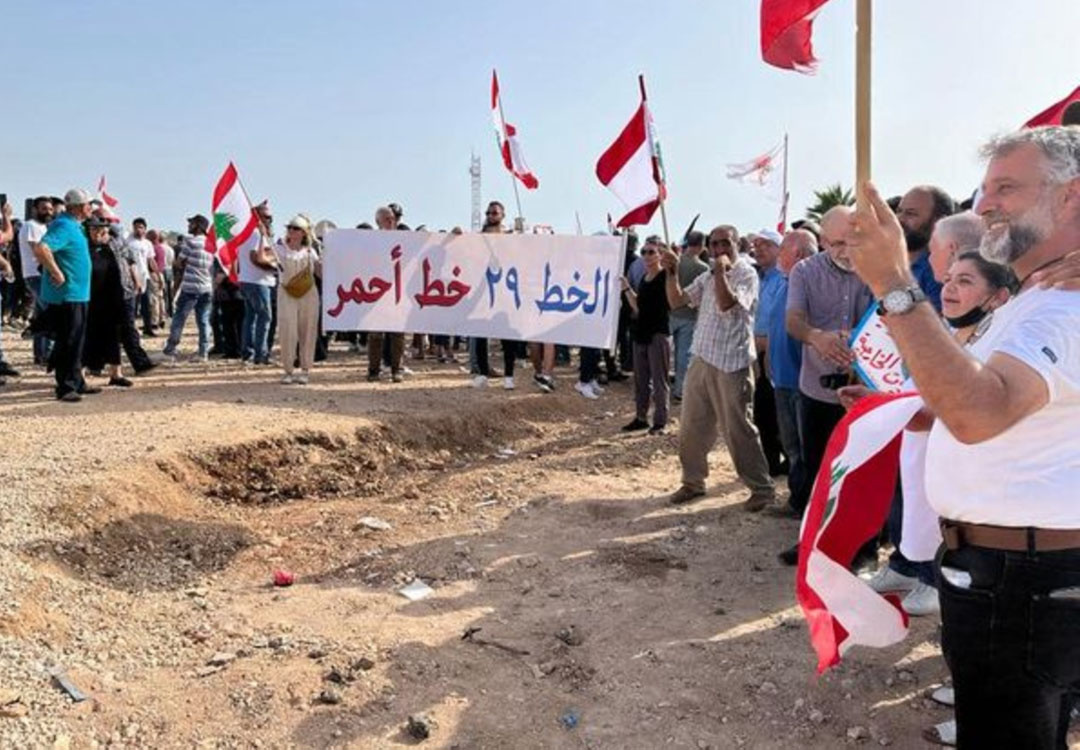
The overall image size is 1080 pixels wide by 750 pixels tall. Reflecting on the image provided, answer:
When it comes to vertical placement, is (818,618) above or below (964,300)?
below

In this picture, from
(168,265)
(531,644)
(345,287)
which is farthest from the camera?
(168,265)

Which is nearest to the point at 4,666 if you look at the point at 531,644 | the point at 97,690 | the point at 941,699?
the point at 97,690

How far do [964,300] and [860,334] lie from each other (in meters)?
1.17

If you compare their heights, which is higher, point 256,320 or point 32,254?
point 32,254

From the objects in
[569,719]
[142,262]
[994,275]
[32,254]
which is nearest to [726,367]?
[994,275]

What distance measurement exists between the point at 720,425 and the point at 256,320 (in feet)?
24.2

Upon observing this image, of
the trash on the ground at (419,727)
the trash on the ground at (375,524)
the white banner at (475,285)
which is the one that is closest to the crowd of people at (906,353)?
the white banner at (475,285)

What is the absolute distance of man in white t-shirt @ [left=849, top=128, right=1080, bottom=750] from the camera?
64.6 inches

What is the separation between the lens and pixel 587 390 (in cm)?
1038

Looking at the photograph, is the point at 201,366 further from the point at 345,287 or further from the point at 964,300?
the point at 964,300

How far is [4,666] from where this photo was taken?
11.3 feet

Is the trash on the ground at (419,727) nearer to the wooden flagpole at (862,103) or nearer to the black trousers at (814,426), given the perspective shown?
the wooden flagpole at (862,103)

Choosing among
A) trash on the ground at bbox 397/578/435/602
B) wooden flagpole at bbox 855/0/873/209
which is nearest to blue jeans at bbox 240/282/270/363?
trash on the ground at bbox 397/578/435/602

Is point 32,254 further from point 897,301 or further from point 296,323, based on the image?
point 897,301
